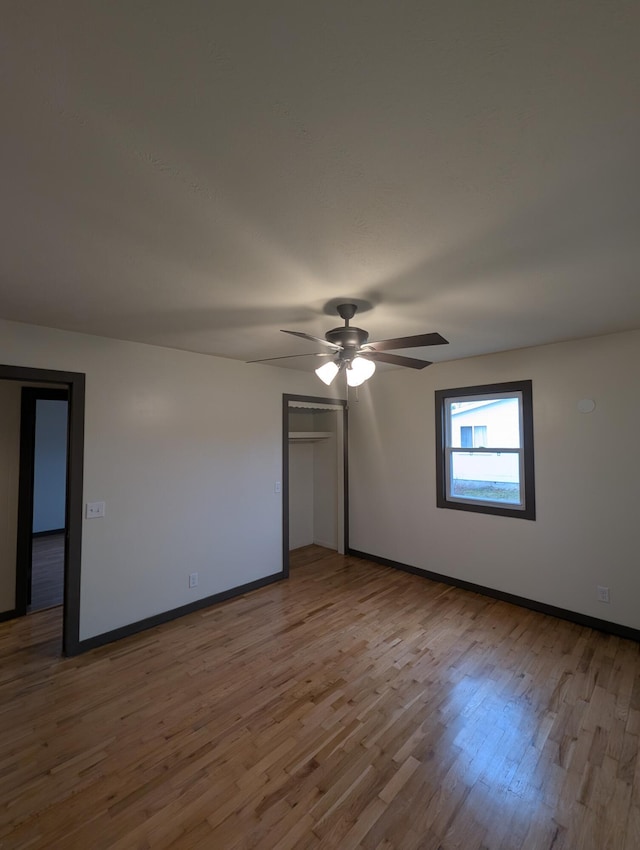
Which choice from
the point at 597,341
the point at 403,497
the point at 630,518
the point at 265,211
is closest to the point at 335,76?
the point at 265,211

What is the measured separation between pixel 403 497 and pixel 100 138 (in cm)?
415

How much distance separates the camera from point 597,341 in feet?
10.2

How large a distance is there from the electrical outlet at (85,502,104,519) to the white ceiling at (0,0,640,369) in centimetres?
164

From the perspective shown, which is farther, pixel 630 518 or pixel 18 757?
pixel 630 518

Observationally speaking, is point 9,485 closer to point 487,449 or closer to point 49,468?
point 49,468

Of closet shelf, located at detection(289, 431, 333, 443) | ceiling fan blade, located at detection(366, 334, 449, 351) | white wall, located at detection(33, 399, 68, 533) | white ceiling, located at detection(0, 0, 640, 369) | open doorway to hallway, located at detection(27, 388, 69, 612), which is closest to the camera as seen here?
white ceiling, located at detection(0, 0, 640, 369)

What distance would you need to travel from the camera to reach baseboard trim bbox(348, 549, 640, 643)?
2.96 meters

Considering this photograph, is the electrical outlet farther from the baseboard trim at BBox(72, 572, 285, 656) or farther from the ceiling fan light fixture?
the ceiling fan light fixture

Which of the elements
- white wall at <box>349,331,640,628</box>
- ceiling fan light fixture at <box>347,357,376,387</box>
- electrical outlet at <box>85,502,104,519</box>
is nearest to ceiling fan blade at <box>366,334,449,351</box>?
ceiling fan light fixture at <box>347,357,376,387</box>

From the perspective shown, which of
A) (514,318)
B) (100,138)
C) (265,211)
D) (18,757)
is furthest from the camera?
(514,318)

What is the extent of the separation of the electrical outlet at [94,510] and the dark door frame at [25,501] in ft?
3.43

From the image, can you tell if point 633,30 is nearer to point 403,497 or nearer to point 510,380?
point 510,380

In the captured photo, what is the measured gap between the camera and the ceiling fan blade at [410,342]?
193 cm

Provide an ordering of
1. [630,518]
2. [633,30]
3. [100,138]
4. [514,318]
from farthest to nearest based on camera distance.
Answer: [630,518] → [514,318] → [100,138] → [633,30]
